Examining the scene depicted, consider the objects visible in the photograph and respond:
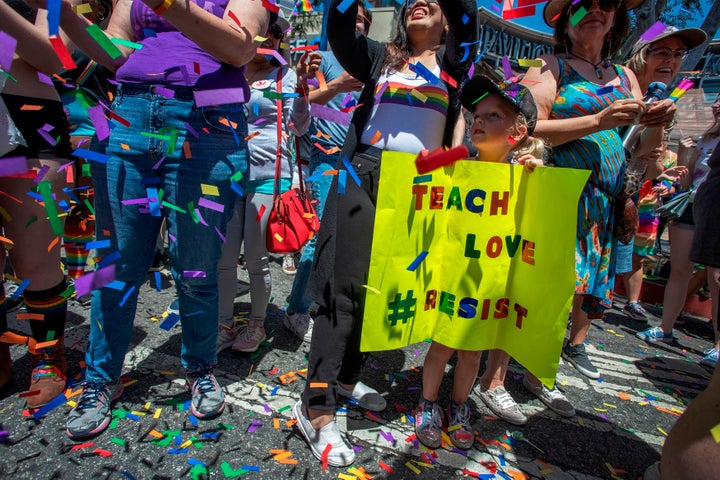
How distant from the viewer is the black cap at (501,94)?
1926 mm

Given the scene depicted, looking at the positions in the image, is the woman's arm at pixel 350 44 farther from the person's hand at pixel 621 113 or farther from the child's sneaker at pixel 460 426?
the child's sneaker at pixel 460 426

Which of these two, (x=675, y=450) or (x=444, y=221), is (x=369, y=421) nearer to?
(x=444, y=221)

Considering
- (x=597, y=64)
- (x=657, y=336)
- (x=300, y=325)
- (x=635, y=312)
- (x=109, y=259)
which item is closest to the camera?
(x=109, y=259)

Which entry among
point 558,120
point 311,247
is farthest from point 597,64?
point 311,247

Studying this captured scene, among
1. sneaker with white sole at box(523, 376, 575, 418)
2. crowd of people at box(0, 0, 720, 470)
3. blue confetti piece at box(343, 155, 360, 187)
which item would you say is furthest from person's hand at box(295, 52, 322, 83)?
sneaker with white sole at box(523, 376, 575, 418)

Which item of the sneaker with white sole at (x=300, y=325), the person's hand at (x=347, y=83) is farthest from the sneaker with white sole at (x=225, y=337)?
the person's hand at (x=347, y=83)

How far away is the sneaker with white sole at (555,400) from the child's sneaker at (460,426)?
72cm

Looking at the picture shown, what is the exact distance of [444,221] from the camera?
78.0 inches

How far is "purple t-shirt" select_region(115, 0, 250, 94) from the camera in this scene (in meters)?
1.74

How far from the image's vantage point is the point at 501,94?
6.30 ft

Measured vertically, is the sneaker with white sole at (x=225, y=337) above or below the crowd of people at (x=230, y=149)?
below

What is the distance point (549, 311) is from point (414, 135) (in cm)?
103

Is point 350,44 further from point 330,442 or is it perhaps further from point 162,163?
point 330,442

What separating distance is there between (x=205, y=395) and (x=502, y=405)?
1717 millimetres
